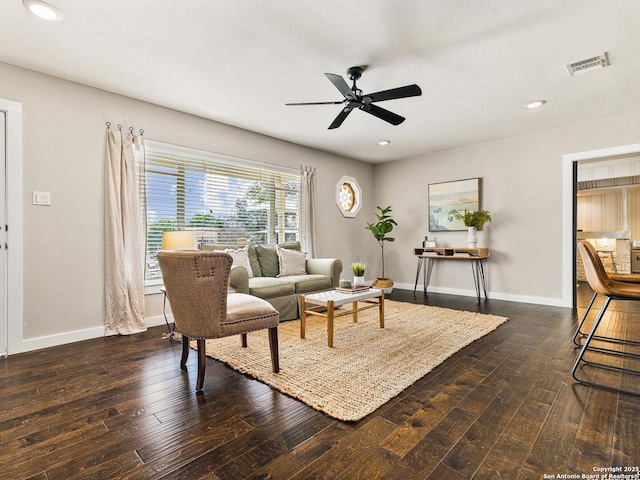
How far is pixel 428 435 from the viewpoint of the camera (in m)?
1.55

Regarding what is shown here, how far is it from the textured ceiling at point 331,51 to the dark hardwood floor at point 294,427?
2.47 metres

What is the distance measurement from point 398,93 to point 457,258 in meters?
3.30

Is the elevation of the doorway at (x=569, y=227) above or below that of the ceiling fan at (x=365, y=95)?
below

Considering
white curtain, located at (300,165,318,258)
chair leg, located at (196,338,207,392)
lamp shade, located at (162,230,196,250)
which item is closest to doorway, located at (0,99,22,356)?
lamp shade, located at (162,230,196,250)

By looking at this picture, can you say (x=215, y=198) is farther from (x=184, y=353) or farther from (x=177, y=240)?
(x=184, y=353)

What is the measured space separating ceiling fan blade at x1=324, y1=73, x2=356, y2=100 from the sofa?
2045mm

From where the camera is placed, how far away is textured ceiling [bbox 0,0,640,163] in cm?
217

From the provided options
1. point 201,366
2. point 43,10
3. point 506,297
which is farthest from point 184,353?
point 506,297

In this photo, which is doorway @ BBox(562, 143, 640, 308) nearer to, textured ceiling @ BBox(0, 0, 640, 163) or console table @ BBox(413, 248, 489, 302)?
textured ceiling @ BBox(0, 0, 640, 163)

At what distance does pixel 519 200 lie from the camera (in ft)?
16.1

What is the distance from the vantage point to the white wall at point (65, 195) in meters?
2.89

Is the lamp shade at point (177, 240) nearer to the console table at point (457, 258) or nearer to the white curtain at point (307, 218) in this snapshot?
the white curtain at point (307, 218)

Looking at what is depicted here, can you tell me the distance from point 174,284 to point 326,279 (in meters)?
2.48

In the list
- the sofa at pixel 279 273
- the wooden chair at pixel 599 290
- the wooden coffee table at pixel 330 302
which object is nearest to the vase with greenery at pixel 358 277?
the wooden coffee table at pixel 330 302
